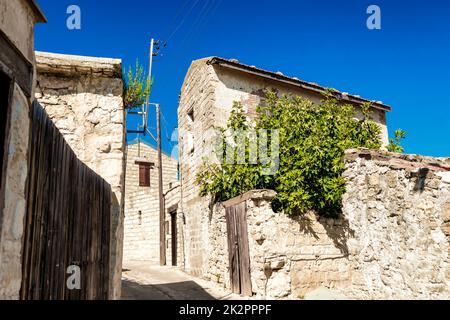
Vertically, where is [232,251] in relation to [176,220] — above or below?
below

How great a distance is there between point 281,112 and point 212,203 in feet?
10.1

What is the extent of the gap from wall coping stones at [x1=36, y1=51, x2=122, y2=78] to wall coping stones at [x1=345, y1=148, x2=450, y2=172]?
4.37m

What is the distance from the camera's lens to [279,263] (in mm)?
7621

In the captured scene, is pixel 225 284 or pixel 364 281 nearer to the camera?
pixel 364 281

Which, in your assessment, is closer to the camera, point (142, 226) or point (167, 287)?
point (167, 287)

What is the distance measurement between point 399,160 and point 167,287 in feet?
19.5

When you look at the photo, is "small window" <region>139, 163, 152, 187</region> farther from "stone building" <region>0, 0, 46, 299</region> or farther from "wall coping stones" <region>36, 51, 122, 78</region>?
"stone building" <region>0, 0, 46, 299</region>

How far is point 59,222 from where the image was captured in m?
3.05

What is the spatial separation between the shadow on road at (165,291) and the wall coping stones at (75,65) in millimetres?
4673

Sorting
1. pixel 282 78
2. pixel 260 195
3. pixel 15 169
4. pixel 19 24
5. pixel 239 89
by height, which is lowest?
pixel 15 169

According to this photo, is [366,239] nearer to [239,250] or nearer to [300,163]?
[300,163]

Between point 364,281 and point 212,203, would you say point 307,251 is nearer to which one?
point 364,281

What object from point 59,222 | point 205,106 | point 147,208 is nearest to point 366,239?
point 59,222
